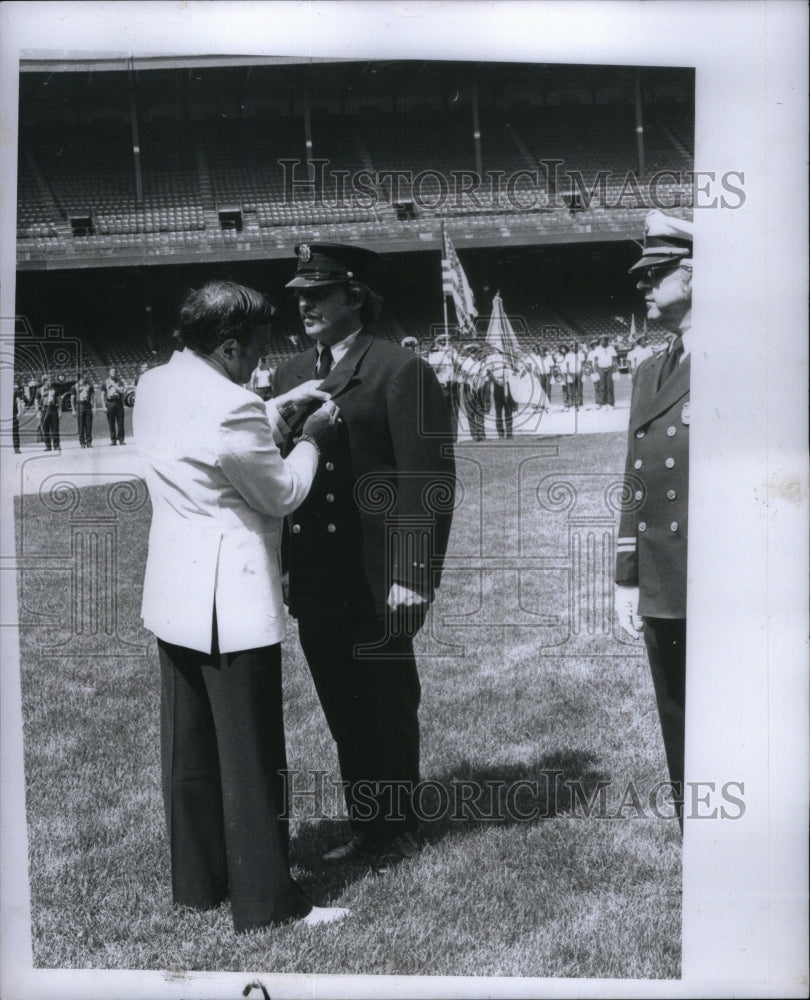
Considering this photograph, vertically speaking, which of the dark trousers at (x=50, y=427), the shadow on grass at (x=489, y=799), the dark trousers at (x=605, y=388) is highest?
the dark trousers at (x=605, y=388)

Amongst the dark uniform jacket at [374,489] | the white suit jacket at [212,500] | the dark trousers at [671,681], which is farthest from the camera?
the dark trousers at [671,681]

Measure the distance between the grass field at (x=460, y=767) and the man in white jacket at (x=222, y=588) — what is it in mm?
234

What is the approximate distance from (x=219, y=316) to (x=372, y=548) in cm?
85

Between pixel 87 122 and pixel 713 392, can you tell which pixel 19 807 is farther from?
pixel 713 392

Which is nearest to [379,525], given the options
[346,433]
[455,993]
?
[346,433]

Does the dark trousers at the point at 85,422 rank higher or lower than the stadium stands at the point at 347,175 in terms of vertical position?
lower

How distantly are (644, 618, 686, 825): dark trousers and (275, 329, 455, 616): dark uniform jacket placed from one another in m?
0.71

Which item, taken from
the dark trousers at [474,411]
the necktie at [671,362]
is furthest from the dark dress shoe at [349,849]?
the necktie at [671,362]

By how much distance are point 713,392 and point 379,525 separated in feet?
3.54

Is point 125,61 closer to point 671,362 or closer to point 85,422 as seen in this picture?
point 85,422

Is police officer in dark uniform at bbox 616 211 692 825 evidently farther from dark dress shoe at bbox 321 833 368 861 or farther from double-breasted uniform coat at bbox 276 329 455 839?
dark dress shoe at bbox 321 833 368 861

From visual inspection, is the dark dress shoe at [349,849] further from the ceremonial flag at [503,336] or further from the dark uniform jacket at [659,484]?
the ceremonial flag at [503,336]

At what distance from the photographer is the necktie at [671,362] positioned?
317 centimetres

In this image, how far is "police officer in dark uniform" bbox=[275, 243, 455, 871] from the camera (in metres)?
3.12
